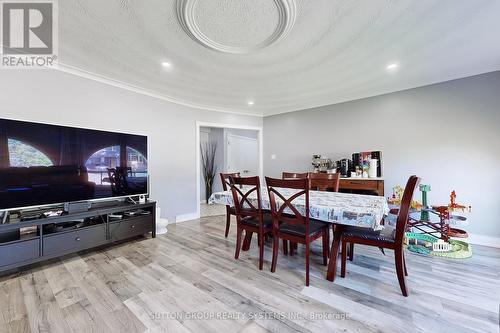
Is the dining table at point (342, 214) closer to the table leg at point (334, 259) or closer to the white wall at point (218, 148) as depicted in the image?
the table leg at point (334, 259)

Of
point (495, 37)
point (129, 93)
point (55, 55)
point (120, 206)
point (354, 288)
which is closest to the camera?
point (354, 288)

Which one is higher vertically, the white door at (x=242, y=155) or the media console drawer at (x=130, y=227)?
the white door at (x=242, y=155)

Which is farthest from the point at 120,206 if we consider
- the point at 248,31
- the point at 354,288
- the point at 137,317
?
the point at 354,288

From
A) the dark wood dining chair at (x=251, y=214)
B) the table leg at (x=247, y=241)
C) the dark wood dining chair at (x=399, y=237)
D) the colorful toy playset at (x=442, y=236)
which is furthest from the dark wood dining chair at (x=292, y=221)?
the colorful toy playset at (x=442, y=236)

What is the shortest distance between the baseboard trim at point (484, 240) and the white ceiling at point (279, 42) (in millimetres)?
2202

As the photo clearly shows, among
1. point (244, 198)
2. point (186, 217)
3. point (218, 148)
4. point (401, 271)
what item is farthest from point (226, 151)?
point (401, 271)

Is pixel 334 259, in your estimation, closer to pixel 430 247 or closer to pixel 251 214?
pixel 251 214

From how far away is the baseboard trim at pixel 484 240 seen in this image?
2672mm

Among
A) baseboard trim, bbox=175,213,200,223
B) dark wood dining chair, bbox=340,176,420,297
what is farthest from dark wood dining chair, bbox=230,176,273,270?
baseboard trim, bbox=175,213,200,223

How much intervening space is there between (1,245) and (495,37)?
195 inches

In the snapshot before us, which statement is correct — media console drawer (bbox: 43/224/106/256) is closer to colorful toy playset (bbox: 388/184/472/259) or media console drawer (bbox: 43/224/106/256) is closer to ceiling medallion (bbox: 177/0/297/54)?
ceiling medallion (bbox: 177/0/297/54)

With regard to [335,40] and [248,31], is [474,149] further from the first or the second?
[248,31]

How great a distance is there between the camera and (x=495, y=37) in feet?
6.47

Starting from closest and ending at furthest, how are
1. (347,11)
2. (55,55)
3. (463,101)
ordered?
(347,11)
(55,55)
(463,101)
